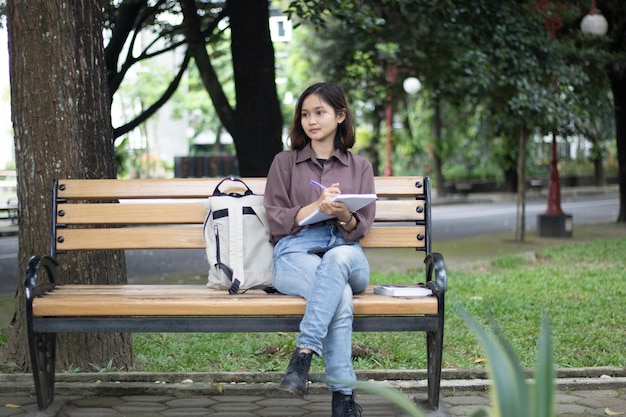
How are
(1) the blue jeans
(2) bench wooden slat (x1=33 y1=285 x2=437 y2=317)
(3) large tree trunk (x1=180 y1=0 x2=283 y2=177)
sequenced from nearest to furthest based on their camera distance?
(1) the blue jeans < (2) bench wooden slat (x1=33 y1=285 x2=437 y2=317) < (3) large tree trunk (x1=180 y1=0 x2=283 y2=177)

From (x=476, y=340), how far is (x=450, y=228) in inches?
480

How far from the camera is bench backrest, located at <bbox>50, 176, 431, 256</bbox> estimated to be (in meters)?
4.84

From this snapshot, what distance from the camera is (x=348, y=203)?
4238 millimetres

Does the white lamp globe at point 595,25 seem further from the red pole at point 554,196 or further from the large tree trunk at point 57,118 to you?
the large tree trunk at point 57,118

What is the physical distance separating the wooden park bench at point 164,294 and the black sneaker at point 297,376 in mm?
207

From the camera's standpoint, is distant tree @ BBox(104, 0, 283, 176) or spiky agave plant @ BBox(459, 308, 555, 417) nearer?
spiky agave plant @ BBox(459, 308, 555, 417)

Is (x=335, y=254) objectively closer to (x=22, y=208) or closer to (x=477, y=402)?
(x=477, y=402)

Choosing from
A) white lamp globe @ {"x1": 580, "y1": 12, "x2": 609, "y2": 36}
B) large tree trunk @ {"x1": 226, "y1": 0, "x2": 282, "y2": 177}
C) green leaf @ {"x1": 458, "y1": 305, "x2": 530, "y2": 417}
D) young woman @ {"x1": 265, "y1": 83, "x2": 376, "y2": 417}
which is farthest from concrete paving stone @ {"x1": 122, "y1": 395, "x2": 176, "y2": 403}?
white lamp globe @ {"x1": 580, "y1": 12, "x2": 609, "y2": 36}

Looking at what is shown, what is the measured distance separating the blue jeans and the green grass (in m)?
0.72

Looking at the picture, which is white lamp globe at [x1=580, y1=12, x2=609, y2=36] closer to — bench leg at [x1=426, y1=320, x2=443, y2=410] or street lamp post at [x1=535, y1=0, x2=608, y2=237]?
street lamp post at [x1=535, y1=0, x2=608, y2=237]

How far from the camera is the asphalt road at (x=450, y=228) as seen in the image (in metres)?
11.7

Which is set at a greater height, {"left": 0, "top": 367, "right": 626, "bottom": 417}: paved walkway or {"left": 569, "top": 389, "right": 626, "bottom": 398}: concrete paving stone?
{"left": 0, "top": 367, "right": 626, "bottom": 417}: paved walkway

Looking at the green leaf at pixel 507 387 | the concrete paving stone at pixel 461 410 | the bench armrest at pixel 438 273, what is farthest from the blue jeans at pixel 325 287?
the green leaf at pixel 507 387

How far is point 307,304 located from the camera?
13.3 feet
